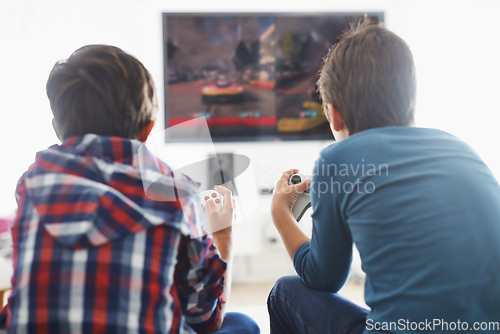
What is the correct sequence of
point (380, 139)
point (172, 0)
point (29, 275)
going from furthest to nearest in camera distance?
point (172, 0) < point (380, 139) < point (29, 275)

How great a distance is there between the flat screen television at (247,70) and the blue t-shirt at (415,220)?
190cm

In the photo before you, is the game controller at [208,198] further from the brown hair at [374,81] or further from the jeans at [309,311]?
the brown hair at [374,81]

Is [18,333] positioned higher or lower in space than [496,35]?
lower

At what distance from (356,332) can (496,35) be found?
101 inches

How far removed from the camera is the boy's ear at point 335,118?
0.82m

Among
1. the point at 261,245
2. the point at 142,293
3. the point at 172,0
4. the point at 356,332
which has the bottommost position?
the point at 261,245

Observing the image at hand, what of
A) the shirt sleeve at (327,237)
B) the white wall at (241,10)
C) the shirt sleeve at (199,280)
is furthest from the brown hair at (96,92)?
the white wall at (241,10)

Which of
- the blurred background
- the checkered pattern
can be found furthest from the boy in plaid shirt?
the blurred background

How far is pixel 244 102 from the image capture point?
A: 8.52 ft

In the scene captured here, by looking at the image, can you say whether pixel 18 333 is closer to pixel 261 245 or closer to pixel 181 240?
pixel 181 240

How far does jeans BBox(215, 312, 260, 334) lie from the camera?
78 cm

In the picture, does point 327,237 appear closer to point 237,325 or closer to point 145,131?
point 237,325

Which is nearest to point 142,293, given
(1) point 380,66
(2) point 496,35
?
(1) point 380,66

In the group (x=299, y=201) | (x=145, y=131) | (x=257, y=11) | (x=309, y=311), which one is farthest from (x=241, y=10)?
(x=309, y=311)
